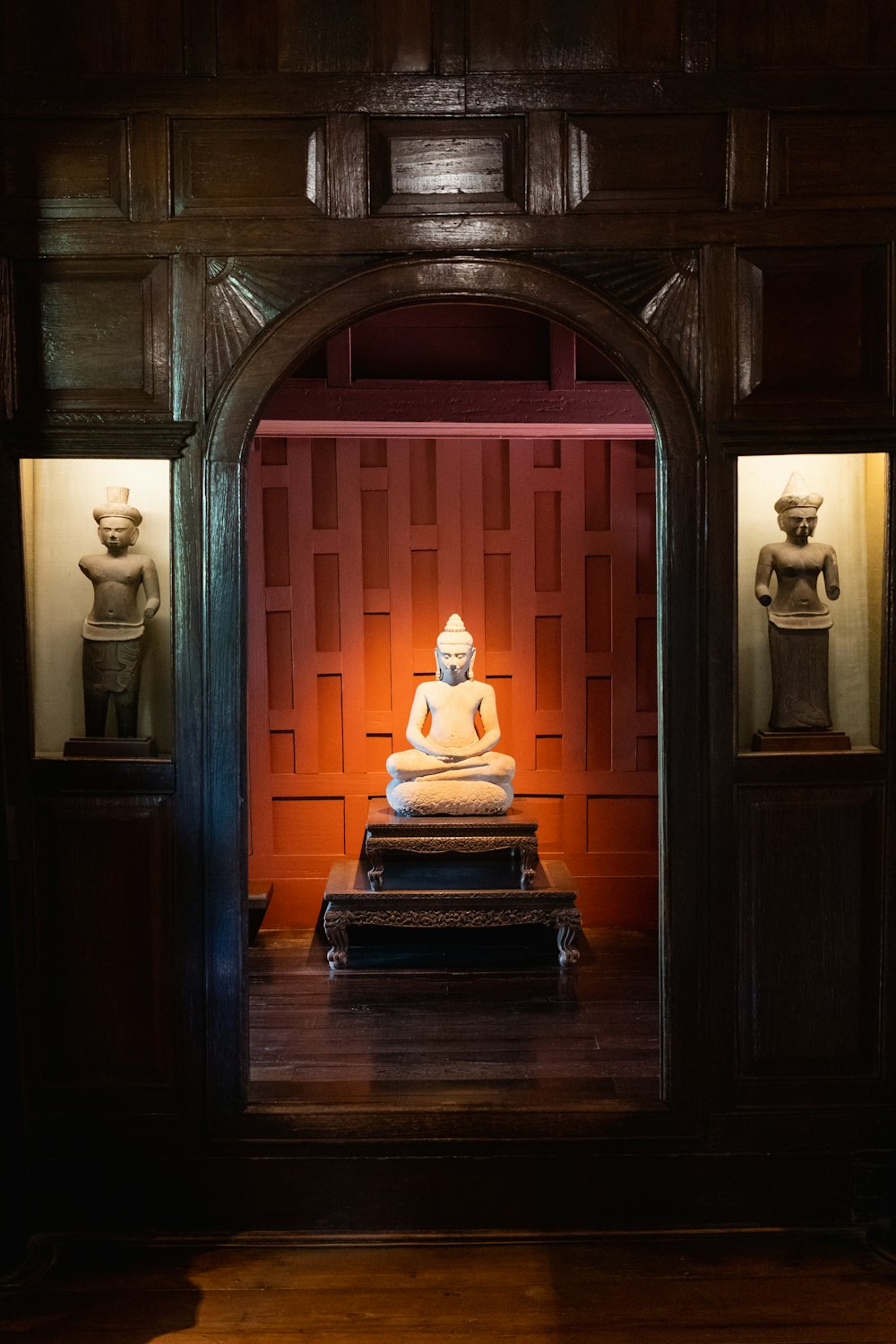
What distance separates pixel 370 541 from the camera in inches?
238

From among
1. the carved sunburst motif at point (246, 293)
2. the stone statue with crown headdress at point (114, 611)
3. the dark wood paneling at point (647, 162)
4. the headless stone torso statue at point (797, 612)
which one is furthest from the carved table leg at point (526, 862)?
the dark wood paneling at point (647, 162)

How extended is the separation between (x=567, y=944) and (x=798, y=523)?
2592 mm

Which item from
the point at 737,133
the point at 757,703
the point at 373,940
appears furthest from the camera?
the point at 373,940

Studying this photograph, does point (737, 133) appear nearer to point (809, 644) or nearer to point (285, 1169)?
point (809, 644)

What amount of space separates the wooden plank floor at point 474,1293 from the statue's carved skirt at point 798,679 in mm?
1511

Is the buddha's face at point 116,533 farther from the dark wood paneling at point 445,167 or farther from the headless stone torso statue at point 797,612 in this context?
the headless stone torso statue at point 797,612

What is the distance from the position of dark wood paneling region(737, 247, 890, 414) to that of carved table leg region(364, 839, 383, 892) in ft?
9.18

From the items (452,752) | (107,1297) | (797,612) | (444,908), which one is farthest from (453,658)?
(107,1297)

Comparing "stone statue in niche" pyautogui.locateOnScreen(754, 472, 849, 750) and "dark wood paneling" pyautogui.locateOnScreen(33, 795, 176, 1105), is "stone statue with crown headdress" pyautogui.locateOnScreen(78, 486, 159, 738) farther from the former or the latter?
"stone statue in niche" pyautogui.locateOnScreen(754, 472, 849, 750)

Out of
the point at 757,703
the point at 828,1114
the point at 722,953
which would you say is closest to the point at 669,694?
the point at 757,703

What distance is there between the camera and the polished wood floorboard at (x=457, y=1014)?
3990 mm

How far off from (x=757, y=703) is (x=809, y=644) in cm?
24

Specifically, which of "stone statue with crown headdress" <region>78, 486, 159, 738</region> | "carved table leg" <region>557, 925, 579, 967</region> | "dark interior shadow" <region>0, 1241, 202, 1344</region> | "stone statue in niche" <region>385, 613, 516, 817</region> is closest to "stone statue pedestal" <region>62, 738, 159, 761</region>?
"stone statue with crown headdress" <region>78, 486, 159, 738</region>

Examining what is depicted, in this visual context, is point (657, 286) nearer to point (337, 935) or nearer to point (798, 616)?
point (798, 616)
